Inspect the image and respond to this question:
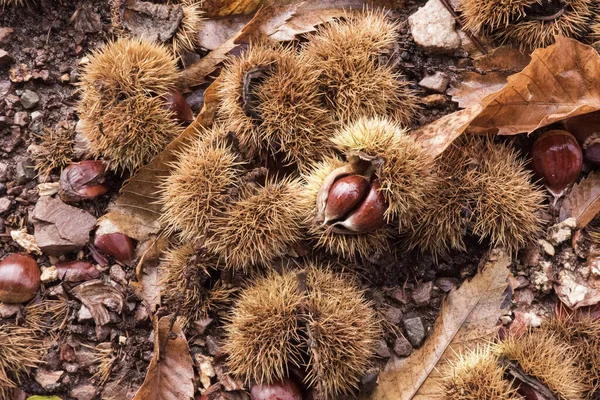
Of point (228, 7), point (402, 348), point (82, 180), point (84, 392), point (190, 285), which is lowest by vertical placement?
point (84, 392)

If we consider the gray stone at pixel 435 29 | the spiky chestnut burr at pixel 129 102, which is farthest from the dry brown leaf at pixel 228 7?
the gray stone at pixel 435 29

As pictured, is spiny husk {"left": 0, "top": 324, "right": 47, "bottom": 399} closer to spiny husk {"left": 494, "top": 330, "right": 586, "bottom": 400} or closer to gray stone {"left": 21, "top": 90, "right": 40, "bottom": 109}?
gray stone {"left": 21, "top": 90, "right": 40, "bottom": 109}

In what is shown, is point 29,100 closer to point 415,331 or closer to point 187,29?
point 187,29

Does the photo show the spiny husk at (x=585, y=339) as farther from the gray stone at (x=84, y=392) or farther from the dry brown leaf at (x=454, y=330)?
the gray stone at (x=84, y=392)

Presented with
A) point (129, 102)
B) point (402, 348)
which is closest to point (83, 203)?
point (129, 102)

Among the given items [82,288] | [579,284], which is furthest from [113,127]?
[579,284]

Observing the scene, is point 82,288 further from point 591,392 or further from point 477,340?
point 591,392

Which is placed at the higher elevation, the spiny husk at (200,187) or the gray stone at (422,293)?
the spiny husk at (200,187)
